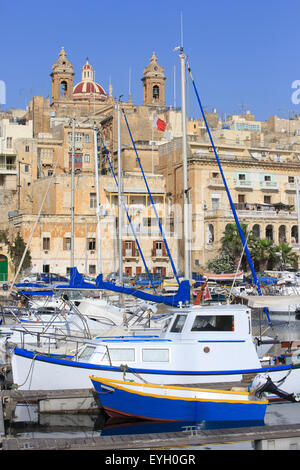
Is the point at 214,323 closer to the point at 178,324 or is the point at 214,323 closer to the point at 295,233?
the point at 178,324

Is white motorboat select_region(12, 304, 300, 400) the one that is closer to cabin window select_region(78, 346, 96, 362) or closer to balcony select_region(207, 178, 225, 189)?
cabin window select_region(78, 346, 96, 362)

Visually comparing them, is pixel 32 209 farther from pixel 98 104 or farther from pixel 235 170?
pixel 98 104

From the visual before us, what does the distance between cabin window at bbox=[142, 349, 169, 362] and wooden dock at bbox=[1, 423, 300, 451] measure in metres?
4.18

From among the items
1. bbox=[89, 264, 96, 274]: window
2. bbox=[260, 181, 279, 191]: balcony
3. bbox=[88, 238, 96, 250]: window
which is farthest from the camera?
bbox=[260, 181, 279, 191]: balcony

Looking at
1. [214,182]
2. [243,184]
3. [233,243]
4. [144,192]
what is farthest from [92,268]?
[243,184]

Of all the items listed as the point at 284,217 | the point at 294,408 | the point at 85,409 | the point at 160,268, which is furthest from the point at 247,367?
the point at 284,217

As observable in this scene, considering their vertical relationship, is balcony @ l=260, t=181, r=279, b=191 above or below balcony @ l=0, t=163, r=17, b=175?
below

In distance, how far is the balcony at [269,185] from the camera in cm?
5684

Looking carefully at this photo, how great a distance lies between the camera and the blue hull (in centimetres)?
1458

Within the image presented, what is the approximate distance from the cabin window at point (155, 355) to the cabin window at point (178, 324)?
2.51 feet

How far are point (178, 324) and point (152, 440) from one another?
5.46 m

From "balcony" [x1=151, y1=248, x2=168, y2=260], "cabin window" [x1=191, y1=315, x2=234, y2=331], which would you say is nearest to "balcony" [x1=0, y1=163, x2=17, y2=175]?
"balcony" [x1=151, y1=248, x2=168, y2=260]

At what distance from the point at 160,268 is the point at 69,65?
42.2 metres

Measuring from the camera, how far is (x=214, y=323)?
55.6ft
